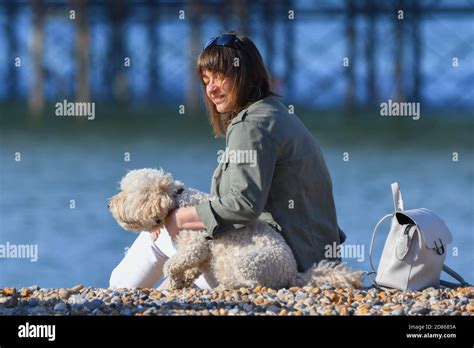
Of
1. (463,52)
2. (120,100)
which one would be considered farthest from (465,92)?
(120,100)

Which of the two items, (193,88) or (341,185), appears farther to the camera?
(193,88)

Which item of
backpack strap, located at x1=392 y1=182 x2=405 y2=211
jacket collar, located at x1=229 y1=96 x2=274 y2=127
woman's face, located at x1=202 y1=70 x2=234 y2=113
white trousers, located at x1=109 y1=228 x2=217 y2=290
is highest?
woman's face, located at x1=202 y1=70 x2=234 y2=113

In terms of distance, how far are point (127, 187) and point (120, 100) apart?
98.5 ft

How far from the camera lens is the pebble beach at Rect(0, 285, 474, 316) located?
15.3 ft

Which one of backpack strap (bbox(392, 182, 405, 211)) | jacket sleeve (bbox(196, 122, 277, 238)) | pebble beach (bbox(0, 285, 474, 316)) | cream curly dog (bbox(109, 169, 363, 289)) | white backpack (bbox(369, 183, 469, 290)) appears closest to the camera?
pebble beach (bbox(0, 285, 474, 316))

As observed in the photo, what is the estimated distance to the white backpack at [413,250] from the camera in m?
5.24

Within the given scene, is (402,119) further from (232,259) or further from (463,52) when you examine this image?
(232,259)

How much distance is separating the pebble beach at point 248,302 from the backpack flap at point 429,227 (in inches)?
9.1

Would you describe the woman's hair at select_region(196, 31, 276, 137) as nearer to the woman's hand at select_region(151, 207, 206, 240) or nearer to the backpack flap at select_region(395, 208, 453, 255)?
the woman's hand at select_region(151, 207, 206, 240)

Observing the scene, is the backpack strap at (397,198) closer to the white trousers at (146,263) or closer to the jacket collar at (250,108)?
the jacket collar at (250,108)

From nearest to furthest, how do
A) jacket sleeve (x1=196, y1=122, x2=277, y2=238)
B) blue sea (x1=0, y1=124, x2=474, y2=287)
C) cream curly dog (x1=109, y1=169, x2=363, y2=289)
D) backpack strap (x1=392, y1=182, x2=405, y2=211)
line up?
jacket sleeve (x1=196, y1=122, x2=277, y2=238) < cream curly dog (x1=109, y1=169, x2=363, y2=289) < backpack strap (x1=392, y1=182, x2=405, y2=211) < blue sea (x1=0, y1=124, x2=474, y2=287)

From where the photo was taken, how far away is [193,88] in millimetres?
29141

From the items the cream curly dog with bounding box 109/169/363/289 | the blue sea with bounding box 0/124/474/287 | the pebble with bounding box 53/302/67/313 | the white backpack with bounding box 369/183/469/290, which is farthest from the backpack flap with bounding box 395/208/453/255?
the pebble with bounding box 53/302/67/313

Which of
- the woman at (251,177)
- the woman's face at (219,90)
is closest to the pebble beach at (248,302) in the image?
the woman at (251,177)
